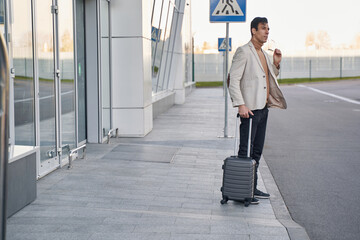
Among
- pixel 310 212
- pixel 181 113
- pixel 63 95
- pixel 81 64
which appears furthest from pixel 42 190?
pixel 181 113

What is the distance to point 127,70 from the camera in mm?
11055

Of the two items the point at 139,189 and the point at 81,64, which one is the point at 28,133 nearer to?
the point at 139,189

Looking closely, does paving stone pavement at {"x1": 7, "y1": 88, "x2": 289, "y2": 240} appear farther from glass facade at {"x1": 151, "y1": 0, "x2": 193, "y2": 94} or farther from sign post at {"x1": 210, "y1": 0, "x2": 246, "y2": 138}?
glass facade at {"x1": 151, "y1": 0, "x2": 193, "y2": 94}

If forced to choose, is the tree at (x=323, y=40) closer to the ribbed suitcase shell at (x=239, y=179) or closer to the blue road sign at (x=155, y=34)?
the blue road sign at (x=155, y=34)

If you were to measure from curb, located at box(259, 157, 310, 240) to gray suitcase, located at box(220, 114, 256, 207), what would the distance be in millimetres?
357

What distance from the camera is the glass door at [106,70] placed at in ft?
34.9

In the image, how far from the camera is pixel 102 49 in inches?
413

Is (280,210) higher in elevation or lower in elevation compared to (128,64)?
lower

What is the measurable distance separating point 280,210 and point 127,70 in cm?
597

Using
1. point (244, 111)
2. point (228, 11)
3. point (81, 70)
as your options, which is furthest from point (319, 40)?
point (244, 111)

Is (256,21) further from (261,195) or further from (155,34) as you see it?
(155,34)

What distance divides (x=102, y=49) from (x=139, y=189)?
464 centimetres

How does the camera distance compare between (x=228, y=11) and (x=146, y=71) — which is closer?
(x=228, y=11)

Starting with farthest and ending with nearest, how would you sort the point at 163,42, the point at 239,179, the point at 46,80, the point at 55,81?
the point at 163,42, the point at 55,81, the point at 46,80, the point at 239,179
